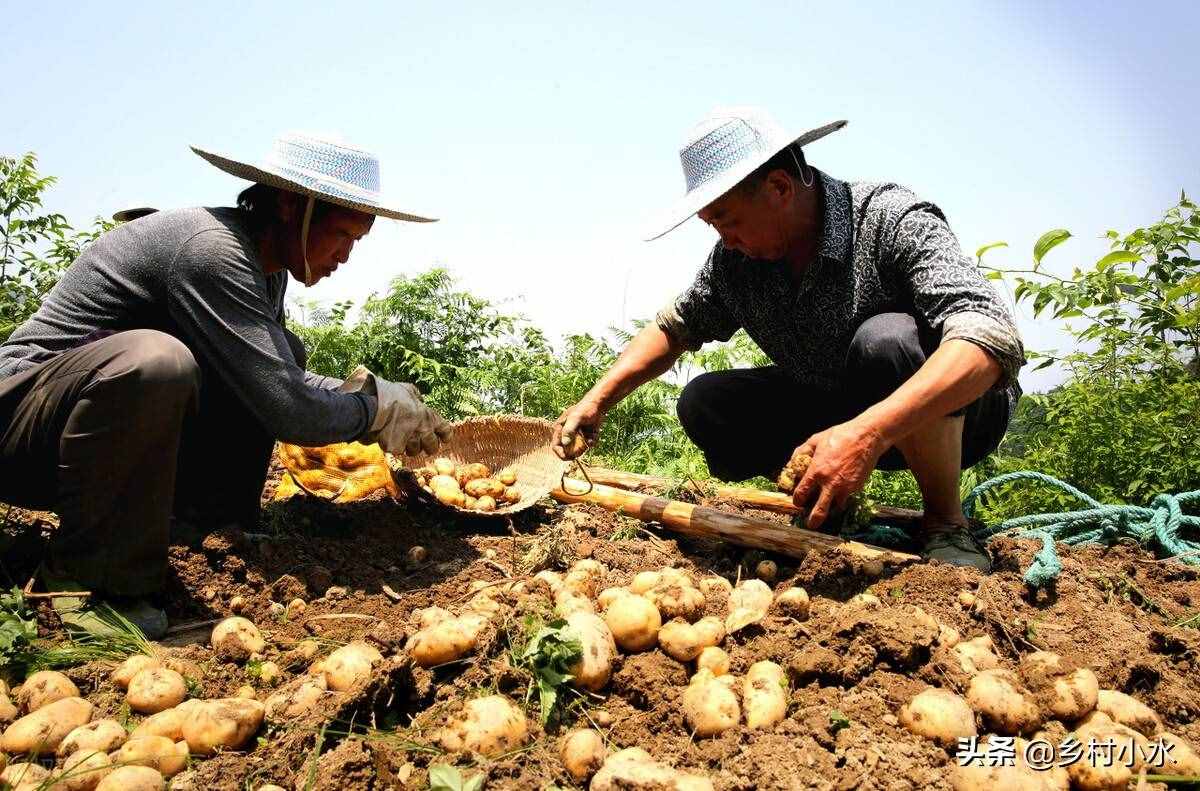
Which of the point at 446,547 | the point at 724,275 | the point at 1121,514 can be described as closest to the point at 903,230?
the point at 724,275

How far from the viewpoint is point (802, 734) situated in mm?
1932

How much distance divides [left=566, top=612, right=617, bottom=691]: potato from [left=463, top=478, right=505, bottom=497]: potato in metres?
1.54

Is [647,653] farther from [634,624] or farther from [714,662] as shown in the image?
[714,662]

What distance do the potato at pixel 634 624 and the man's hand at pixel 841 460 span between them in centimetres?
59

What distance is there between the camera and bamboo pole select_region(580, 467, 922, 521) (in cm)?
369

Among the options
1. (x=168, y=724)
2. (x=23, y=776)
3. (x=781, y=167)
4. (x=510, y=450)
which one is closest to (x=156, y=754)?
(x=168, y=724)

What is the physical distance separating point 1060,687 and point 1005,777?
1.32 feet

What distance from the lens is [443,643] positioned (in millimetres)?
2217

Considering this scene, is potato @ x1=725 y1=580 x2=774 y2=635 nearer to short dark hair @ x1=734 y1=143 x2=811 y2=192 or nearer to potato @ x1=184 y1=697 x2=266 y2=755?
potato @ x1=184 y1=697 x2=266 y2=755

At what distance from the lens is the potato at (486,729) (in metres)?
1.89

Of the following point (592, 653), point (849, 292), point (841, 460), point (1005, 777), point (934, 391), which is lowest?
point (592, 653)

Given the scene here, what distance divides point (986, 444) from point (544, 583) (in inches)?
74.6

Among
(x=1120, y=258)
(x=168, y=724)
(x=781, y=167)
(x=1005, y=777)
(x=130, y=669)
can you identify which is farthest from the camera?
(x=1120, y=258)

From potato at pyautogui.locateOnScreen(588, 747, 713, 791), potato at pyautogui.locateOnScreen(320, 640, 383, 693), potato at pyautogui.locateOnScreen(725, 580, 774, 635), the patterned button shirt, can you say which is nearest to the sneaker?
the patterned button shirt
